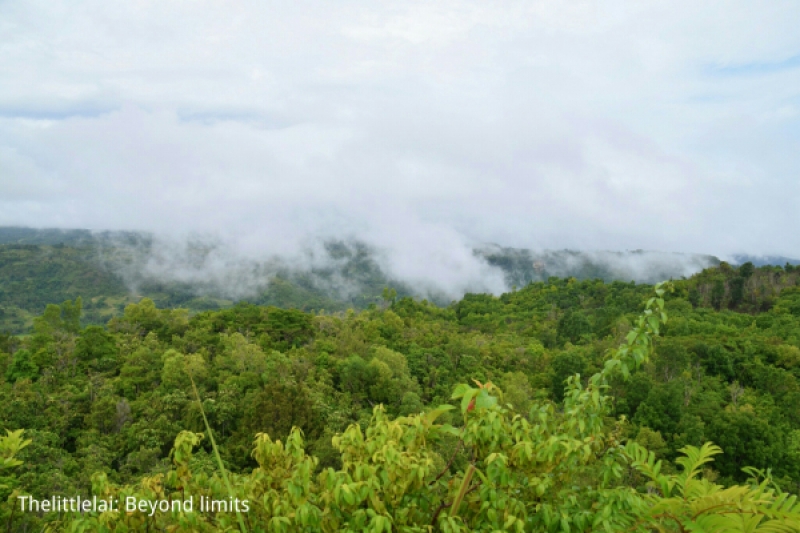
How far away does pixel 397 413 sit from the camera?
949 inches

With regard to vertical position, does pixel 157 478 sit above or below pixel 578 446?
below

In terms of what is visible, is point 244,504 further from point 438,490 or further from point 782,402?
point 782,402

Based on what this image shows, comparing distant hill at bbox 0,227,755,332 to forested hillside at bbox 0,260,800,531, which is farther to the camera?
distant hill at bbox 0,227,755,332

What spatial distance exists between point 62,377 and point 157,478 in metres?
26.9

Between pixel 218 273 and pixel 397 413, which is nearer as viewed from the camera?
pixel 397 413

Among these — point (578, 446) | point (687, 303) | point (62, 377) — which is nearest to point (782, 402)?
point (687, 303)

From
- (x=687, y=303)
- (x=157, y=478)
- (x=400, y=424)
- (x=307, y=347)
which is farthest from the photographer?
(x=687, y=303)

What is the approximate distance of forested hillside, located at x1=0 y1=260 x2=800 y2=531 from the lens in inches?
134

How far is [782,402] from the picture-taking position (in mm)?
29906

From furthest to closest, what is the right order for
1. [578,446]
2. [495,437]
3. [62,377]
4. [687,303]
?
[687,303] < [62,377] < [578,446] < [495,437]

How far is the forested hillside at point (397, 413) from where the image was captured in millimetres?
3400

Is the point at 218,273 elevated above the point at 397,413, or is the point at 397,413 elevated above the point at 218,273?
the point at 397,413

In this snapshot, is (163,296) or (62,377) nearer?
(62,377)

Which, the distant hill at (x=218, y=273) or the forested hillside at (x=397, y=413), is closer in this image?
the forested hillside at (x=397, y=413)
